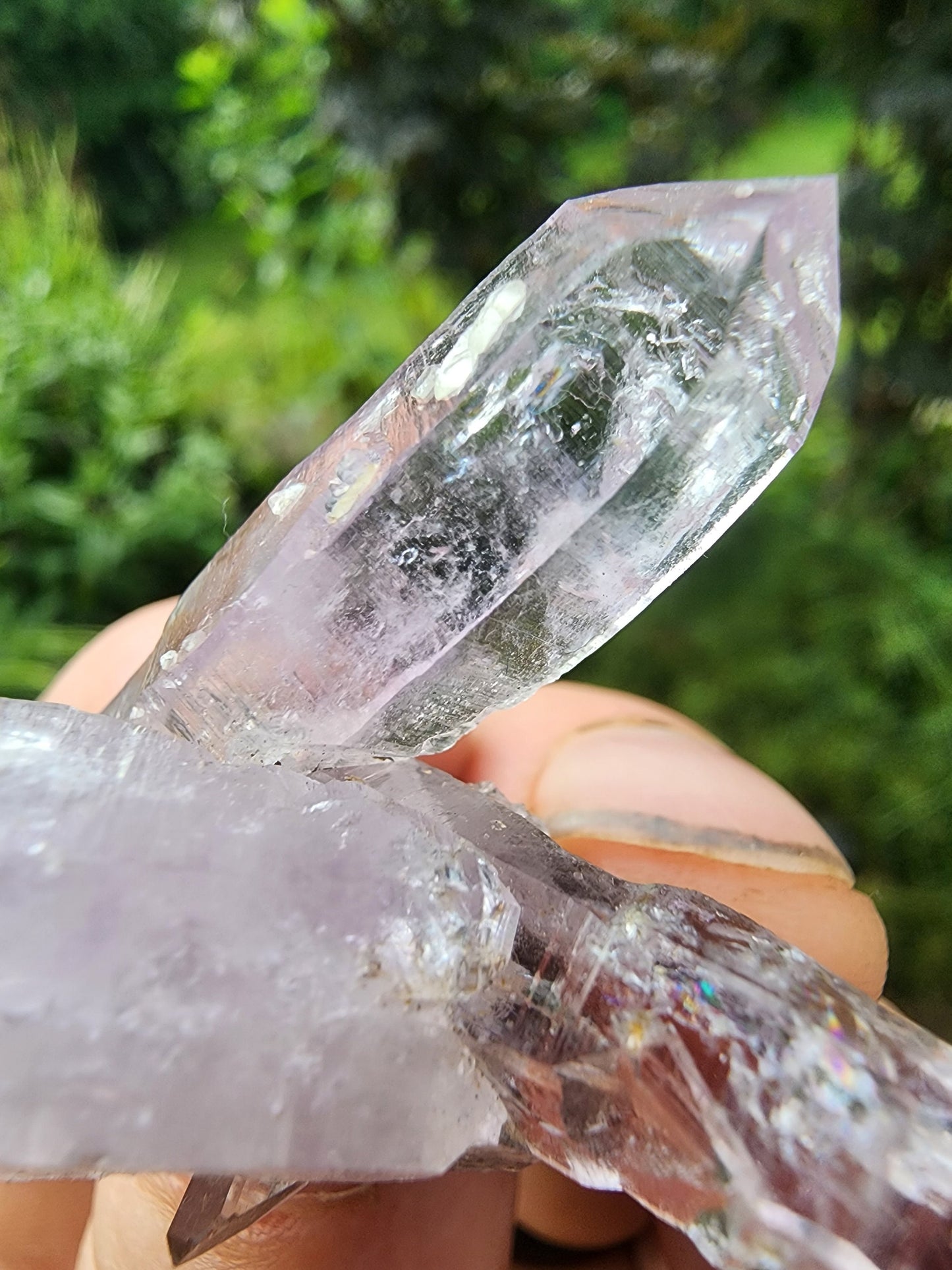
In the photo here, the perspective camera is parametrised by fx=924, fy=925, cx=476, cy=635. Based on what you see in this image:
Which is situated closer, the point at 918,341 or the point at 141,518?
the point at 918,341

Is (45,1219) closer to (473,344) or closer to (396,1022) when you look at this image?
(396,1022)

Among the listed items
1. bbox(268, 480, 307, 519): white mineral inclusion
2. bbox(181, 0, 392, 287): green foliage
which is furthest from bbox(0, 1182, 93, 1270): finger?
bbox(181, 0, 392, 287): green foliage

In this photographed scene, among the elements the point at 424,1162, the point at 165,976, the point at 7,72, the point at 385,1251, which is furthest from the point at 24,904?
the point at 7,72

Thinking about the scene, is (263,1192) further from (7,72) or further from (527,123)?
(7,72)

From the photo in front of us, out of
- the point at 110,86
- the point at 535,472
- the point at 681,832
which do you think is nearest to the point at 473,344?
the point at 535,472

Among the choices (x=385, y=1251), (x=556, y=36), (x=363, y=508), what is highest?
(x=556, y=36)

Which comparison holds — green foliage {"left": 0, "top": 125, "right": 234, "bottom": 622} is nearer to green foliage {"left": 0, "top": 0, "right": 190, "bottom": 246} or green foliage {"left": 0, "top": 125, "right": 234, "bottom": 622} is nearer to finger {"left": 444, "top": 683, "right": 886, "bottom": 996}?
green foliage {"left": 0, "top": 0, "right": 190, "bottom": 246}
